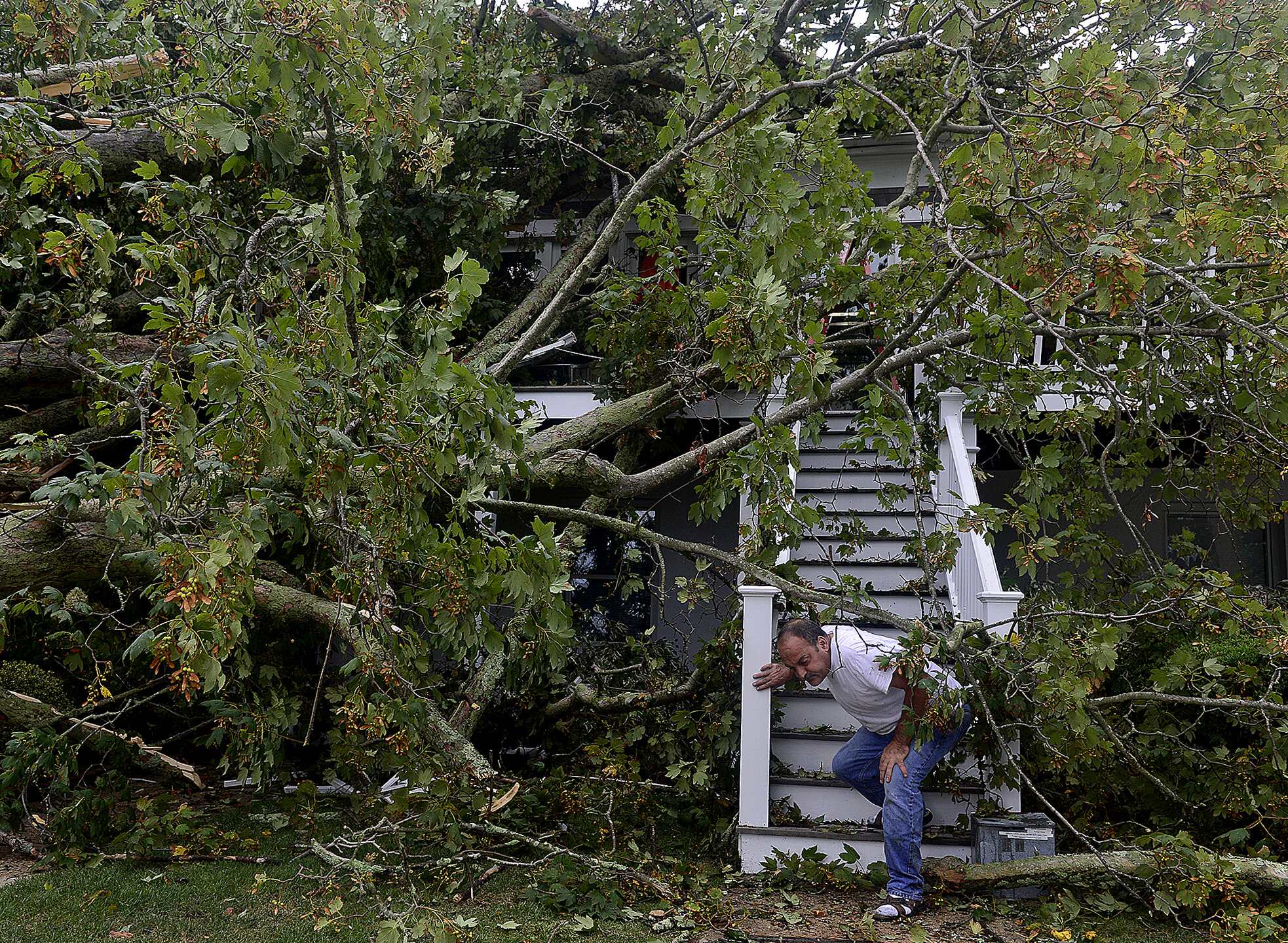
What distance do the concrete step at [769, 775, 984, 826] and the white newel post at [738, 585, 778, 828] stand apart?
18 cm

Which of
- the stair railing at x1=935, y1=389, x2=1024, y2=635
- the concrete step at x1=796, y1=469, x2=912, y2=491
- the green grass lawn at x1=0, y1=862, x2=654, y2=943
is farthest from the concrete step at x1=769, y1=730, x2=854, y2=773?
the concrete step at x1=796, y1=469, x2=912, y2=491

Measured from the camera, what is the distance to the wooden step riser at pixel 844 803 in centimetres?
511

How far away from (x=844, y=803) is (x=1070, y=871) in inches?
46.0

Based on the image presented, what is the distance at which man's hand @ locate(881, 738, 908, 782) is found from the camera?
4.64m

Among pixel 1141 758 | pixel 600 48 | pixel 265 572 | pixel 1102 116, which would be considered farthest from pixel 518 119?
pixel 1141 758

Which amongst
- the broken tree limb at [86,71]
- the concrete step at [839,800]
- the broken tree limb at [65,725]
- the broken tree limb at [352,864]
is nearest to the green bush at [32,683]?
the broken tree limb at [65,725]

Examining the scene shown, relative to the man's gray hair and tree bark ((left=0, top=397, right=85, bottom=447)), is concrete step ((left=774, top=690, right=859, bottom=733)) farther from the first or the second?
tree bark ((left=0, top=397, right=85, bottom=447))

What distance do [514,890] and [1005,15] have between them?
510cm

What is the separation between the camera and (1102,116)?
330 centimetres

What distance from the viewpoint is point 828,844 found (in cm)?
497

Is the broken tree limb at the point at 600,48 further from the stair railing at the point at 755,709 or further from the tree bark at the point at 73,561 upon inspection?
the tree bark at the point at 73,561

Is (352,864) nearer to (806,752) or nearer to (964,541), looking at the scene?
(806,752)

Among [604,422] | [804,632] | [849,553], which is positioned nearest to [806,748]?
[804,632]

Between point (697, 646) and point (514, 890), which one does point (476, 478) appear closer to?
point (514, 890)
